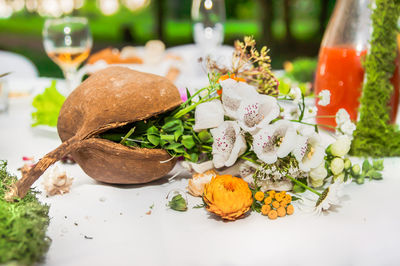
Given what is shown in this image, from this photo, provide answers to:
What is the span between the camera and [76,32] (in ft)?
3.77

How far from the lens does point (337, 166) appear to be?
1.95 feet

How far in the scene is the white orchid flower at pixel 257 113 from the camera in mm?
555

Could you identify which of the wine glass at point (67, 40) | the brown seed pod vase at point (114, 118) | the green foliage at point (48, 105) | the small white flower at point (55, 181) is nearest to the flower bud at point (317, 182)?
the brown seed pod vase at point (114, 118)

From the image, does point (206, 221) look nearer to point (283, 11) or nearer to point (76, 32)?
point (76, 32)

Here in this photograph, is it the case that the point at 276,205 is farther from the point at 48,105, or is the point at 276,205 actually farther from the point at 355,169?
the point at 48,105

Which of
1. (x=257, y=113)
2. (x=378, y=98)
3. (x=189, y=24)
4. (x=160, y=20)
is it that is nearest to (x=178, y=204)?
(x=257, y=113)

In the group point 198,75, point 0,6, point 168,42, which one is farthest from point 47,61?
point 198,75

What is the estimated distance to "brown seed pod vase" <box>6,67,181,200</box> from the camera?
58 centimetres

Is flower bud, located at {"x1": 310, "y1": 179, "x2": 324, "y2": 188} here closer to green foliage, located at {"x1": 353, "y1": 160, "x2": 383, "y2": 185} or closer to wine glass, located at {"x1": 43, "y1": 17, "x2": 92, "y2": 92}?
green foliage, located at {"x1": 353, "y1": 160, "x2": 383, "y2": 185}

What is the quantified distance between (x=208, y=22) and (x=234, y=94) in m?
0.66

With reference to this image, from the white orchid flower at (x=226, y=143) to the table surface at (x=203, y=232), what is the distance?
0.24 ft

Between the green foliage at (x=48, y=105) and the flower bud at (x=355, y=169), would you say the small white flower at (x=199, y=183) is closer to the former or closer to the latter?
the flower bud at (x=355, y=169)

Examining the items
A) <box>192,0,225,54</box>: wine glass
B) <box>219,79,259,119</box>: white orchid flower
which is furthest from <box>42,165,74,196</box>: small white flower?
<box>192,0,225,54</box>: wine glass

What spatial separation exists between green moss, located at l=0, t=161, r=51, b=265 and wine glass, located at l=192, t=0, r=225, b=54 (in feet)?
2.72
